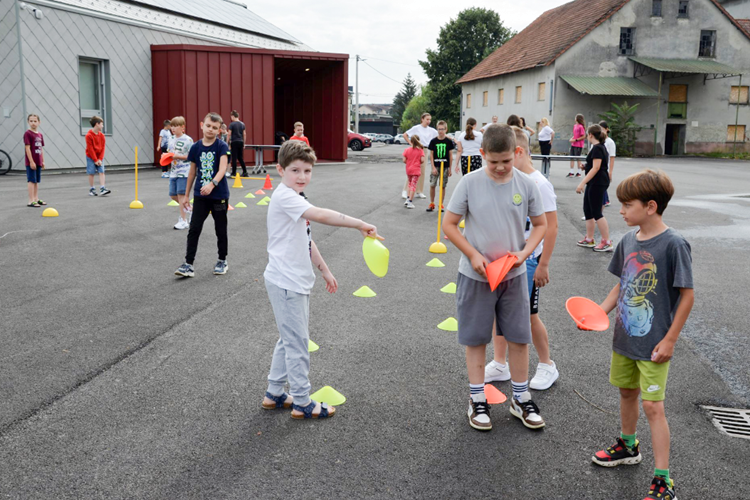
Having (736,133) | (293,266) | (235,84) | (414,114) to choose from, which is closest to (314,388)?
(293,266)

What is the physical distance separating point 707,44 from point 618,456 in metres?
44.6

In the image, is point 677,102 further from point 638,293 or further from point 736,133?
point 638,293

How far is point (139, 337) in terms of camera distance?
18.1 feet

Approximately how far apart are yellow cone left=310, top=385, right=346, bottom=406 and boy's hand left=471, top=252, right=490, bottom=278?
1.29 metres

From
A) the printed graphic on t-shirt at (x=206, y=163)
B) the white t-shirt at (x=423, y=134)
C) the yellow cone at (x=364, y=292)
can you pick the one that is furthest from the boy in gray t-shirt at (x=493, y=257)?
the white t-shirt at (x=423, y=134)

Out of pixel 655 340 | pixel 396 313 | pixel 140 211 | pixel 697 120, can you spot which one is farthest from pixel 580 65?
pixel 655 340

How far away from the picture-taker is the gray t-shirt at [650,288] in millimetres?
3156

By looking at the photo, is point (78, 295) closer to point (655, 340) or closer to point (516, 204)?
point (516, 204)

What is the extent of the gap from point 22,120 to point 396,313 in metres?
17.5

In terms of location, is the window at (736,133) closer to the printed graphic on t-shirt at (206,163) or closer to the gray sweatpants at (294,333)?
the printed graphic on t-shirt at (206,163)

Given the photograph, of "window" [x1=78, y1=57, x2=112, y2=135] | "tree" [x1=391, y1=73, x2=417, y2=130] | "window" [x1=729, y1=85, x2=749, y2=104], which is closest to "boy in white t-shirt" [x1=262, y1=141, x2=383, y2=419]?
"window" [x1=78, y1=57, x2=112, y2=135]

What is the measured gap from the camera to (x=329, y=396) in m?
4.34

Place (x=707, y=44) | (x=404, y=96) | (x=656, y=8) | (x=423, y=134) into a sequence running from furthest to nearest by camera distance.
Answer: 1. (x=404, y=96)
2. (x=707, y=44)
3. (x=656, y=8)
4. (x=423, y=134)

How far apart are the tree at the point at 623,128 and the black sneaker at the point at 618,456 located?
36.6 meters
